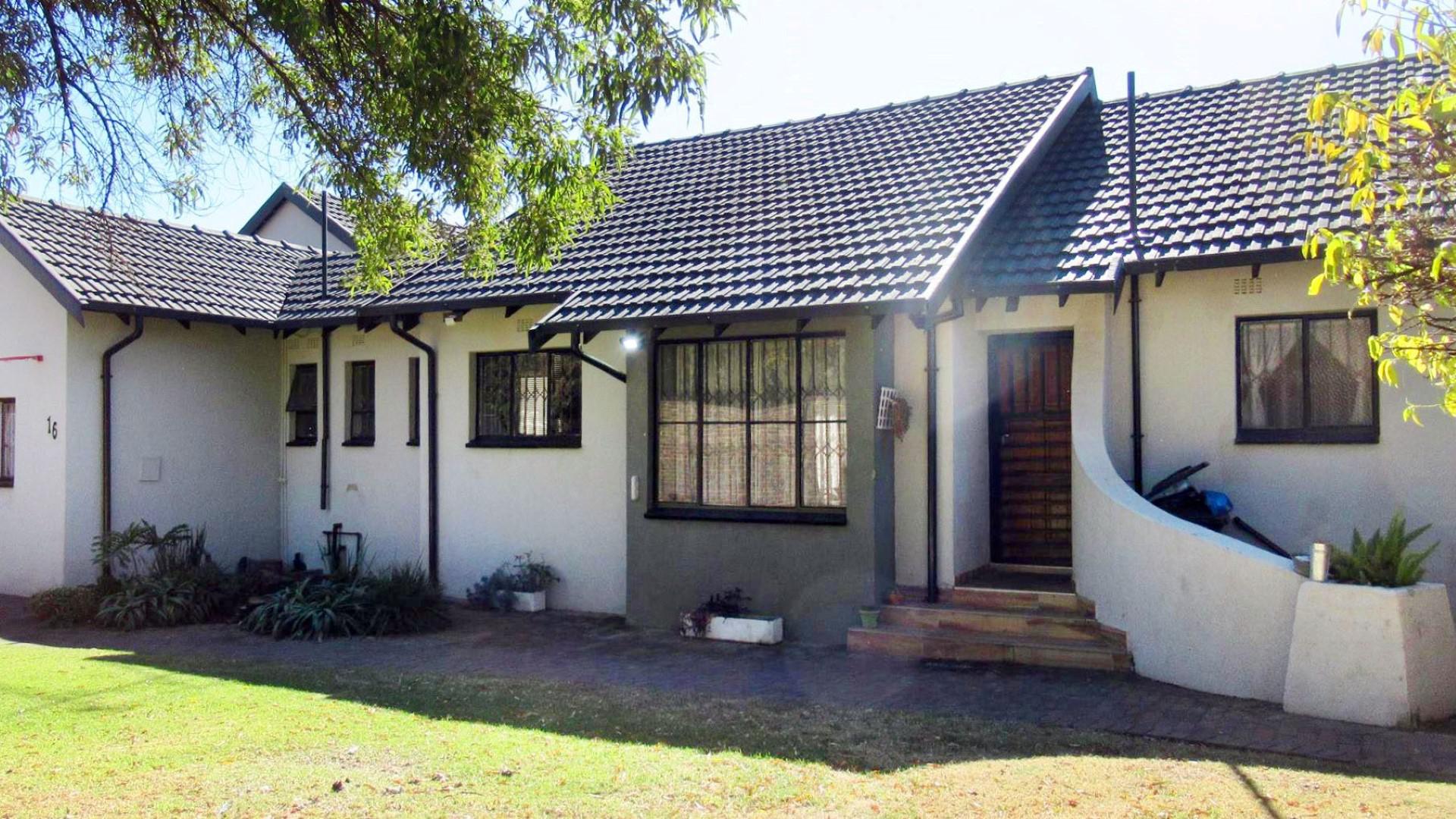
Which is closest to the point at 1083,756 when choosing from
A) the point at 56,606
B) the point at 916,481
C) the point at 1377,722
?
the point at 1377,722

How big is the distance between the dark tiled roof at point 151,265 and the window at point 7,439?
218 centimetres

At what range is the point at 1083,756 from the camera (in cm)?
725

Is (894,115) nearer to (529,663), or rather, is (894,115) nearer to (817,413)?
(817,413)

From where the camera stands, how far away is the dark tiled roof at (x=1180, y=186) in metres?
10.7

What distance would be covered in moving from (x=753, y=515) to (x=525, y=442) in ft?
12.1

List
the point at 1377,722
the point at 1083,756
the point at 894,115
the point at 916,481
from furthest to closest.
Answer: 1. the point at 894,115
2. the point at 916,481
3. the point at 1377,722
4. the point at 1083,756

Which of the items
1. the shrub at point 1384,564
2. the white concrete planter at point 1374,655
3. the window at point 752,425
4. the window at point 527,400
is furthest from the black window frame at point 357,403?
the shrub at point 1384,564

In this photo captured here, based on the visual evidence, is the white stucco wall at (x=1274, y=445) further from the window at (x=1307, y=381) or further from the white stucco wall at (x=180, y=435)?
the white stucco wall at (x=180, y=435)

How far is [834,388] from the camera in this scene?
11.6 metres

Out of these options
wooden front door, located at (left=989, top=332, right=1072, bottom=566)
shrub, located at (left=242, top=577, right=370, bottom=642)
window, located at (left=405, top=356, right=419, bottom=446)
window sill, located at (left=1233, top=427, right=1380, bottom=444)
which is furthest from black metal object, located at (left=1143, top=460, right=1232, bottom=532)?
window, located at (left=405, top=356, right=419, bottom=446)

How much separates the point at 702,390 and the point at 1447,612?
6.71 m

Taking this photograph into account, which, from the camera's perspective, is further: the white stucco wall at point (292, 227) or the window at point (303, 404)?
the white stucco wall at point (292, 227)

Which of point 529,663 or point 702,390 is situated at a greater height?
point 702,390

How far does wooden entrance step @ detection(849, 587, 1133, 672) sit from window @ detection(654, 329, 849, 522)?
3.83 feet
